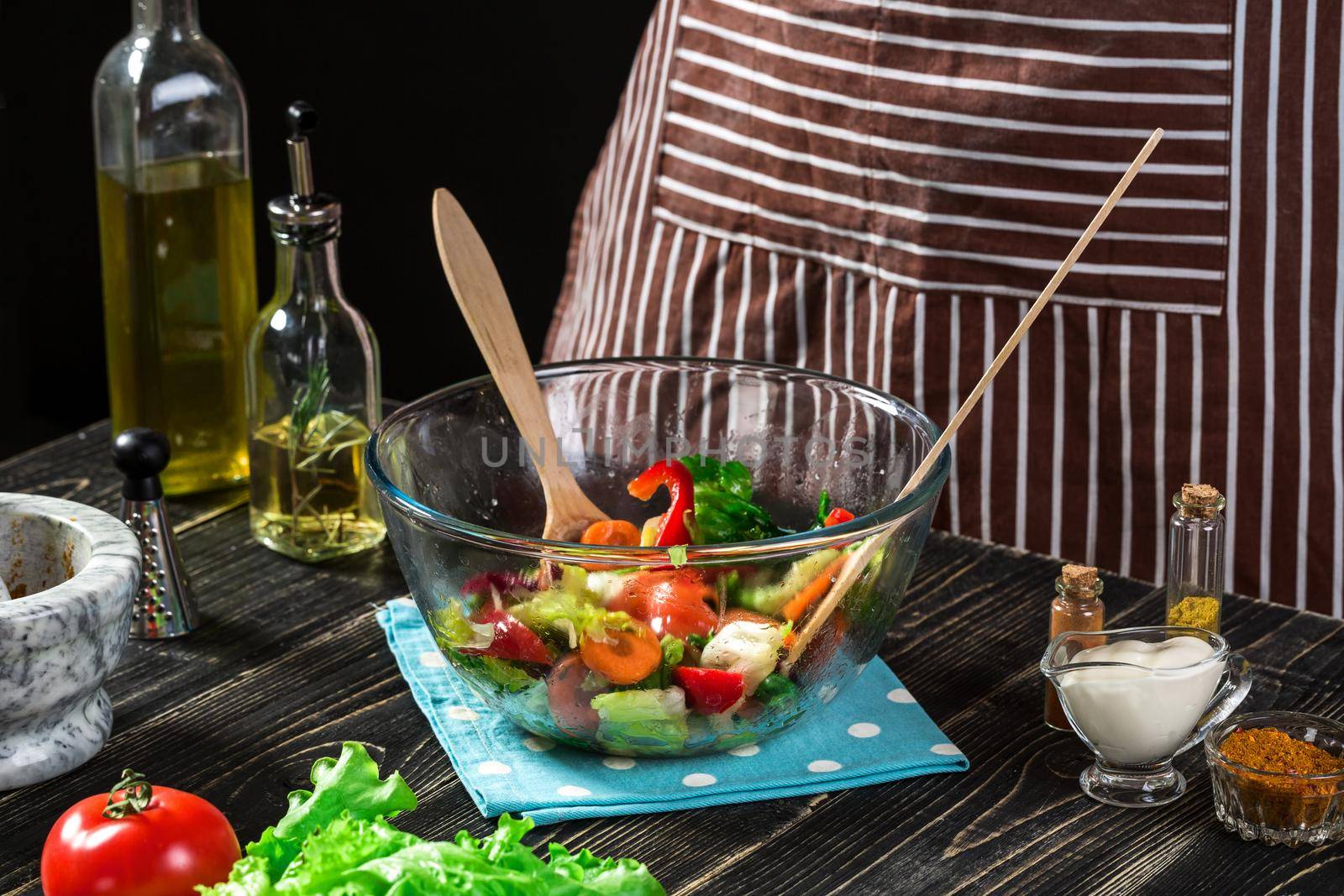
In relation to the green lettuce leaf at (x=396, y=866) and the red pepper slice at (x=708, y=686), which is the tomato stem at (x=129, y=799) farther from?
the red pepper slice at (x=708, y=686)

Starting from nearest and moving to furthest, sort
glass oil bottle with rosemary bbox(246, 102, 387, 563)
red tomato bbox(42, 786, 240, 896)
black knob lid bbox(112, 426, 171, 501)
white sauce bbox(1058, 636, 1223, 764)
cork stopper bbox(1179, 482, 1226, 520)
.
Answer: red tomato bbox(42, 786, 240, 896) → white sauce bbox(1058, 636, 1223, 764) → cork stopper bbox(1179, 482, 1226, 520) → black knob lid bbox(112, 426, 171, 501) → glass oil bottle with rosemary bbox(246, 102, 387, 563)

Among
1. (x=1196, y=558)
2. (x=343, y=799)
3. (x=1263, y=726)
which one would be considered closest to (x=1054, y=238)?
(x=1196, y=558)

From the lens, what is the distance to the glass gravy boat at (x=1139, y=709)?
943 millimetres

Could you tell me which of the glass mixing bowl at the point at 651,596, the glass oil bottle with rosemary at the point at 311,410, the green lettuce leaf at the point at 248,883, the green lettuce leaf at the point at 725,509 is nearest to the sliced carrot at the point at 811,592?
the glass mixing bowl at the point at 651,596

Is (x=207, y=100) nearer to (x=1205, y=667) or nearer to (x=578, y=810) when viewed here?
(x=578, y=810)

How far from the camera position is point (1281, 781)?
0.91 m

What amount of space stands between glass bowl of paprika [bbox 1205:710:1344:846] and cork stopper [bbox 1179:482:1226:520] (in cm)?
16

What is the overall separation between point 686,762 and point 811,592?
0.48ft

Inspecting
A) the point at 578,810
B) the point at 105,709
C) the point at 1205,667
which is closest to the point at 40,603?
the point at 105,709

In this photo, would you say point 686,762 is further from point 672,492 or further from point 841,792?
point 672,492

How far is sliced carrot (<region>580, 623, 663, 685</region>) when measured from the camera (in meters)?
0.96

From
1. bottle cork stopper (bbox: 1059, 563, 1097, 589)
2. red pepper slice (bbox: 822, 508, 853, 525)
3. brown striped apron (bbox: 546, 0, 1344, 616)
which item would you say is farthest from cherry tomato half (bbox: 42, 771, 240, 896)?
brown striped apron (bbox: 546, 0, 1344, 616)

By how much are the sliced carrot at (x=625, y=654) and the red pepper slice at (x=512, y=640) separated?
0.11 ft

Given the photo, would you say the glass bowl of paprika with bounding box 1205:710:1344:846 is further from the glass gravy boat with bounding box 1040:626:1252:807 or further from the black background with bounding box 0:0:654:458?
the black background with bounding box 0:0:654:458
